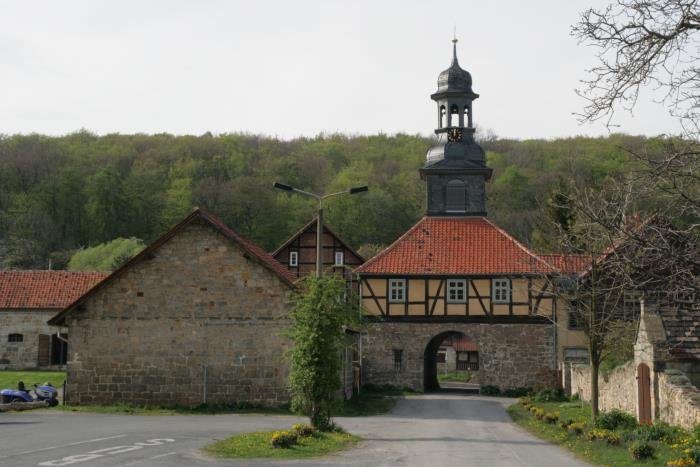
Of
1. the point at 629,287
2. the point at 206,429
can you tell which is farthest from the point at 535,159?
the point at 629,287

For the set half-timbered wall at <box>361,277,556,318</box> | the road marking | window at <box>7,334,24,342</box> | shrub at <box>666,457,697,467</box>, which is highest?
half-timbered wall at <box>361,277,556,318</box>

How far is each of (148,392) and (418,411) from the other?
882cm

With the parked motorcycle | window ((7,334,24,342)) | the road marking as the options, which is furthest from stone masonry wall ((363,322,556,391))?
the road marking

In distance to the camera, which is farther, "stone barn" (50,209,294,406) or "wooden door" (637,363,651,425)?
"stone barn" (50,209,294,406)

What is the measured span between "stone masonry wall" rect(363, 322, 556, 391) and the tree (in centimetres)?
1880

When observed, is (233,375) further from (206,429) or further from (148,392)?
(206,429)

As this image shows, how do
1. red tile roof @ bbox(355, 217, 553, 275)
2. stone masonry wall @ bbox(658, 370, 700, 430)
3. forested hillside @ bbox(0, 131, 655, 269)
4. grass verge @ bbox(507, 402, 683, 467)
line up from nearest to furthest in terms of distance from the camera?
grass verge @ bbox(507, 402, 683, 467) → stone masonry wall @ bbox(658, 370, 700, 430) → red tile roof @ bbox(355, 217, 553, 275) → forested hillside @ bbox(0, 131, 655, 269)

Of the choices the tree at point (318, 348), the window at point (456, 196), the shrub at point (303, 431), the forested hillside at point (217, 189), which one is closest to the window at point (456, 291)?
the window at point (456, 196)

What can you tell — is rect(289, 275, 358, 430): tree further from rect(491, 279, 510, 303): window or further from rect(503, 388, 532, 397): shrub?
rect(491, 279, 510, 303): window

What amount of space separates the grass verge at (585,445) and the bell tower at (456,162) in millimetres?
15956

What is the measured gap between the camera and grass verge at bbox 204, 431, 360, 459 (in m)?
16.9

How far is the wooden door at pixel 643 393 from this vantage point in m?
22.0

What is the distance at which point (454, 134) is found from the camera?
147ft

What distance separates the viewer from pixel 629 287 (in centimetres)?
1030
